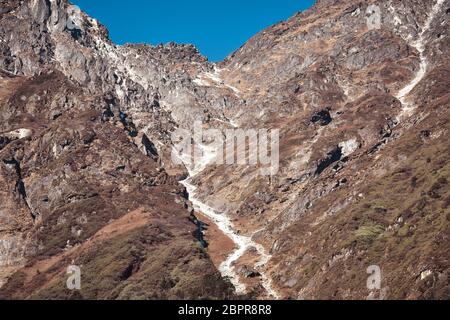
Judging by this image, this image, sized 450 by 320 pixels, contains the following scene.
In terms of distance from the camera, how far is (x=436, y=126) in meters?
187

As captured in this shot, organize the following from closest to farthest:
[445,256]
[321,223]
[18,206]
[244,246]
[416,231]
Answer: [445,256] < [416,231] < [321,223] < [244,246] < [18,206]

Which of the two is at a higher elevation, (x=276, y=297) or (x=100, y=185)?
(x=100, y=185)

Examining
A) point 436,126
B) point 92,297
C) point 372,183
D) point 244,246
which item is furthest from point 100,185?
point 436,126

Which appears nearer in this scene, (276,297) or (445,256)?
(445,256)

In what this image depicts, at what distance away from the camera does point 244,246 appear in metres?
179
